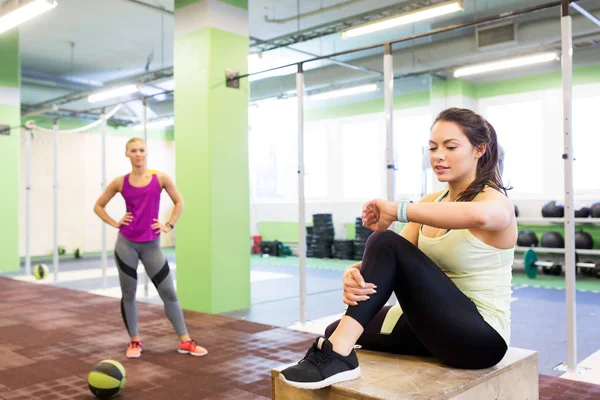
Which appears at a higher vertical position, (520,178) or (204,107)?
(204,107)

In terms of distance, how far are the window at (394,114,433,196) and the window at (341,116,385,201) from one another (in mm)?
367

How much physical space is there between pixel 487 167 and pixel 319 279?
231 inches

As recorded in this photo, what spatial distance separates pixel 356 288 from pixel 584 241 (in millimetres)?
6824

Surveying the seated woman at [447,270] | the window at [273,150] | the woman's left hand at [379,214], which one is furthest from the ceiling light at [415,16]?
the window at [273,150]

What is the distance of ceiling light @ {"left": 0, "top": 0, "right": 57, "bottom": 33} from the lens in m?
4.50

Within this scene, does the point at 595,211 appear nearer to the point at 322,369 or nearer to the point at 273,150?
the point at 322,369

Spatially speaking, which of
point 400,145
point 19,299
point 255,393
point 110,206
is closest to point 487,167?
point 255,393

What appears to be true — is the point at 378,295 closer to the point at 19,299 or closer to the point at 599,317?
the point at 599,317

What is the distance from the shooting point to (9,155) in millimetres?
8375

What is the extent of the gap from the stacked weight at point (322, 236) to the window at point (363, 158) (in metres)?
0.86

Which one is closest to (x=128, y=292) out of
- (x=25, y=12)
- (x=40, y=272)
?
(x=25, y=12)

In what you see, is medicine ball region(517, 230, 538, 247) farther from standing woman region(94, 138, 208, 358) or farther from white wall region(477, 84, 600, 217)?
standing woman region(94, 138, 208, 358)

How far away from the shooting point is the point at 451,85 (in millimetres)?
9219

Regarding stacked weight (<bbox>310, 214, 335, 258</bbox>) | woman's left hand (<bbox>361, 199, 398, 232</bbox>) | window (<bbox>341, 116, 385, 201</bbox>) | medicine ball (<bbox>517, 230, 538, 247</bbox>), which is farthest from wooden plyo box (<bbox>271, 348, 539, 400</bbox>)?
A: window (<bbox>341, 116, 385, 201</bbox>)
